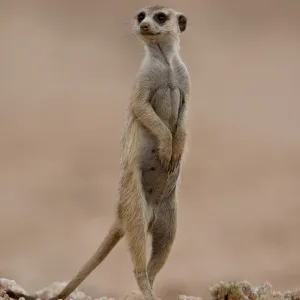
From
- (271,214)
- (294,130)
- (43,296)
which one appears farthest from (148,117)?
(294,130)

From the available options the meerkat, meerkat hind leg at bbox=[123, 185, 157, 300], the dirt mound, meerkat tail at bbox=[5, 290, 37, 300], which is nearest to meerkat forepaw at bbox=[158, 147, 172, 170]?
the meerkat

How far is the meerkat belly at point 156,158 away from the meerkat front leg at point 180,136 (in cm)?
5

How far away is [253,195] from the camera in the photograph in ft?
53.4

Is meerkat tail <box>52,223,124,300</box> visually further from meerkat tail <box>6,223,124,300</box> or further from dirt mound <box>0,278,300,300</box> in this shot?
dirt mound <box>0,278,300,300</box>

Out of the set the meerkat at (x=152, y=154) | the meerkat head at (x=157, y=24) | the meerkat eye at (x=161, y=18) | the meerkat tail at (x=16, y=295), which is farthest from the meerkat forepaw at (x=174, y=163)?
the meerkat tail at (x=16, y=295)

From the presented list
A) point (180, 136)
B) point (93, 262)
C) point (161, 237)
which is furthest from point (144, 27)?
point (93, 262)

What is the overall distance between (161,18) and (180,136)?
0.88 m

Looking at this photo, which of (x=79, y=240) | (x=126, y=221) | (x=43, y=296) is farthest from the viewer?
(x=79, y=240)

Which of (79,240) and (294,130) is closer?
(79,240)

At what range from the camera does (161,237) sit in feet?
28.3

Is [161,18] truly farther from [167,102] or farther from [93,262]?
[93,262]

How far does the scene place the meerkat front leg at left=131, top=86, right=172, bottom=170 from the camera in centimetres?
839

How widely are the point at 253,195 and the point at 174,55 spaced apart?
7762 millimetres

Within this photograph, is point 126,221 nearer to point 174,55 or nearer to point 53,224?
point 174,55
